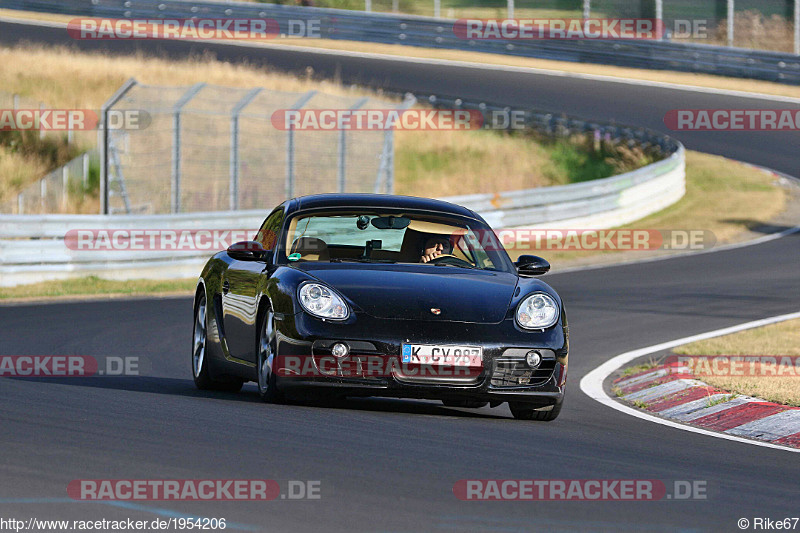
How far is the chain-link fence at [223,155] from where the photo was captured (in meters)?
21.0

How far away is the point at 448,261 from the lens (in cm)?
920

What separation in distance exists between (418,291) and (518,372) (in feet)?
2.49

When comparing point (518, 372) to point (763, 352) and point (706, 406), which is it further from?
point (763, 352)

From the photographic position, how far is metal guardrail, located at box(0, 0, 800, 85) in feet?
126

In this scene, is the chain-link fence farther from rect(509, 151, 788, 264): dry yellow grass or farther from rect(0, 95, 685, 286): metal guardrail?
rect(509, 151, 788, 264): dry yellow grass

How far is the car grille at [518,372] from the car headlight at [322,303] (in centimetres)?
94

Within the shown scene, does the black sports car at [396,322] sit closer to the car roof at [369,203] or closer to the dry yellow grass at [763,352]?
the car roof at [369,203]

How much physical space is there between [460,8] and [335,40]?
429 cm

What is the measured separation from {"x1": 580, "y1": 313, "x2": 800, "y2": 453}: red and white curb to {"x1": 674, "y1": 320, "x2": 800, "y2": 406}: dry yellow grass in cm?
A: 19

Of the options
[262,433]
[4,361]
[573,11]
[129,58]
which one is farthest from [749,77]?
[262,433]

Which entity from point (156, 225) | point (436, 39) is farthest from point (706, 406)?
point (436, 39)

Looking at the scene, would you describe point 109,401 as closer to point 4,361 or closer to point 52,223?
point 4,361

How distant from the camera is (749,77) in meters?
37.9

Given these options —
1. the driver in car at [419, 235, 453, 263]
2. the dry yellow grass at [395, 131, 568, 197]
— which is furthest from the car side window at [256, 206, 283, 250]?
the dry yellow grass at [395, 131, 568, 197]
